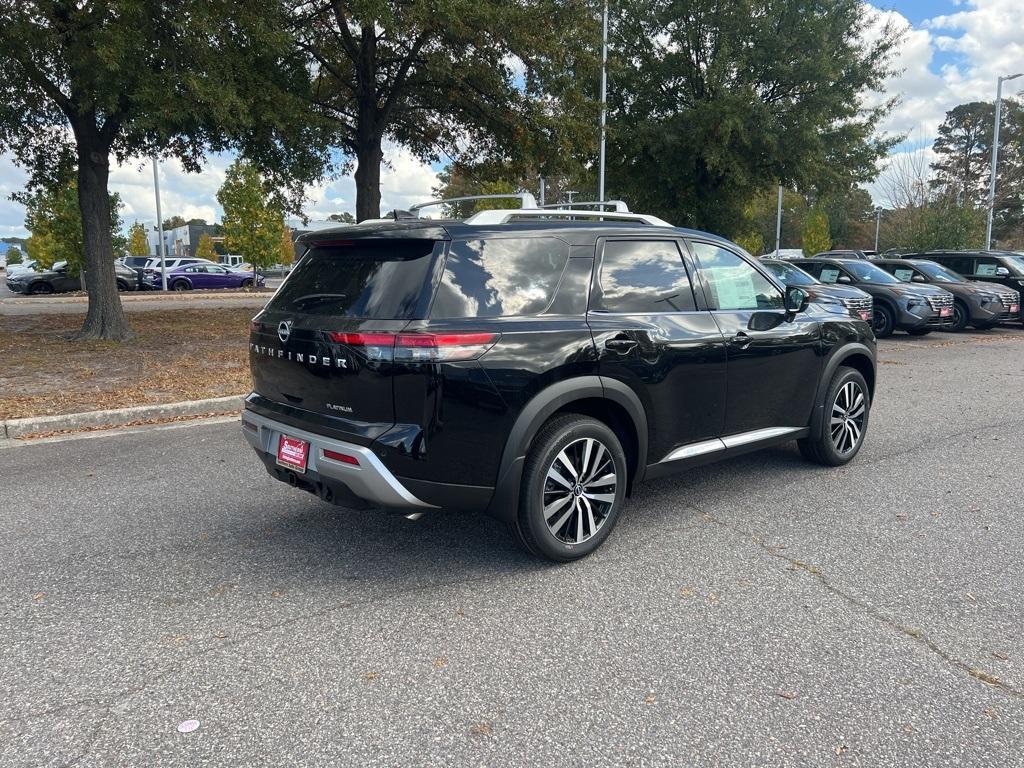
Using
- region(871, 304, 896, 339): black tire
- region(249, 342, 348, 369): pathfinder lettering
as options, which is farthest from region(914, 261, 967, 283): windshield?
region(249, 342, 348, 369): pathfinder lettering

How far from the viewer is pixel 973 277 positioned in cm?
1780

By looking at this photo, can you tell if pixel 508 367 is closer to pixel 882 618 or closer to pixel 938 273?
pixel 882 618

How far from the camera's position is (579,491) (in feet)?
12.4

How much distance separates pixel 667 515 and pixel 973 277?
1700 centimetres

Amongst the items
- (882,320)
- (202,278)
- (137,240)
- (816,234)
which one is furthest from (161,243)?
(816,234)

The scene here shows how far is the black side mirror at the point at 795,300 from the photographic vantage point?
5.00m

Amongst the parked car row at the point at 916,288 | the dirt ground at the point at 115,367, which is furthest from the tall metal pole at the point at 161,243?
the parked car row at the point at 916,288

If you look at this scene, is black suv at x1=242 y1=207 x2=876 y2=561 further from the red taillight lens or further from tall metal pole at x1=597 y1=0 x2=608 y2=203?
tall metal pole at x1=597 y1=0 x2=608 y2=203

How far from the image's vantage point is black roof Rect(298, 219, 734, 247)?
3504 millimetres

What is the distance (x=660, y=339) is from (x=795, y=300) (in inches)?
61.0

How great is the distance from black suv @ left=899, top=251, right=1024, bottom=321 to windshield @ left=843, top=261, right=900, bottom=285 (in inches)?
137

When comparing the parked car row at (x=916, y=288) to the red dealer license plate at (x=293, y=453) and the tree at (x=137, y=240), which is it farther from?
the tree at (x=137, y=240)

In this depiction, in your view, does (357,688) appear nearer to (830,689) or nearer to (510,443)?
(510,443)

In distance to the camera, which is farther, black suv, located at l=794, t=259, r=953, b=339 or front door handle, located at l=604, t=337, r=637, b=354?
Result: black suv, located at l=794, t=259, r=953, b=339
